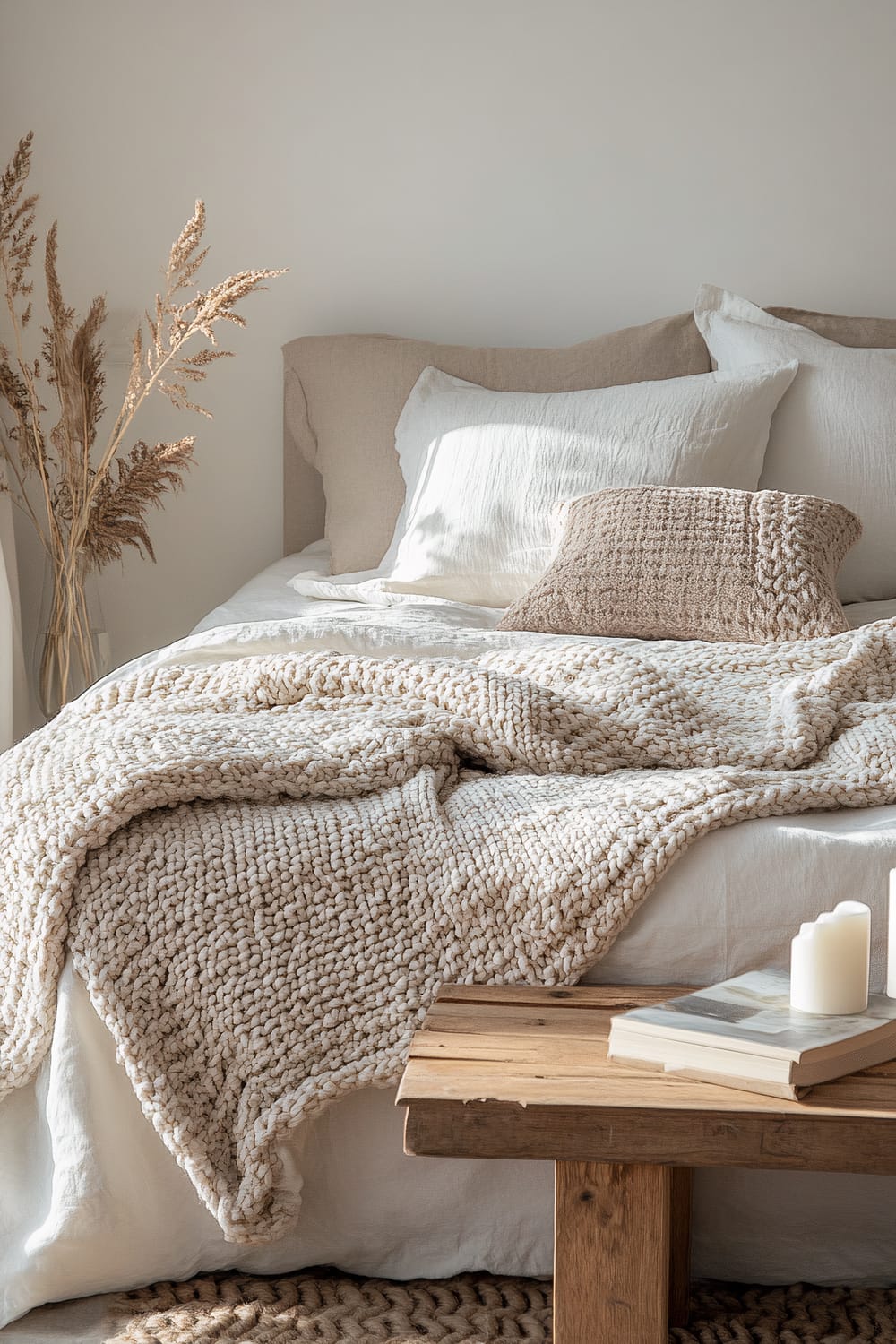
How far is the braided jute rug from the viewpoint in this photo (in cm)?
116

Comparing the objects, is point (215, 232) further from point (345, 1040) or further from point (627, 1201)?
point (627, 1201)

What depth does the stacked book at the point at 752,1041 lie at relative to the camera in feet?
3.03

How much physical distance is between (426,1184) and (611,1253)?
0.97 ft

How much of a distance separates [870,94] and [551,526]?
1461mm

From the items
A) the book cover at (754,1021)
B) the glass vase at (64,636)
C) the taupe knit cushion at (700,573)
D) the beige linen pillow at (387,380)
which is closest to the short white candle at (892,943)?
the book cover at (754,1021)

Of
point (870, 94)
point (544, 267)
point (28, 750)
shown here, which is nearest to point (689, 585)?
point (28, 750)

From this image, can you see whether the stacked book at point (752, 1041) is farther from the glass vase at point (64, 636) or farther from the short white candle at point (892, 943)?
the glass vase at point (64, 636)

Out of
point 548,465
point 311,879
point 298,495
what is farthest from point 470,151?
point 311,879

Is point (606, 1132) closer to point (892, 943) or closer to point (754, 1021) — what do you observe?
point (754, 1021)

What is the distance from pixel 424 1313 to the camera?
1199 millimetres

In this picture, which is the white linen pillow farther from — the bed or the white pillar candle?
the white pillar candle

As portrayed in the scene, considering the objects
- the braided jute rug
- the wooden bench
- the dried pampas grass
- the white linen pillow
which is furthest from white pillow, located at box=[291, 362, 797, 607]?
the wooden bench

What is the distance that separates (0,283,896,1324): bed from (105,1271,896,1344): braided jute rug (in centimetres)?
2

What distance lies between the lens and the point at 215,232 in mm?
3061
